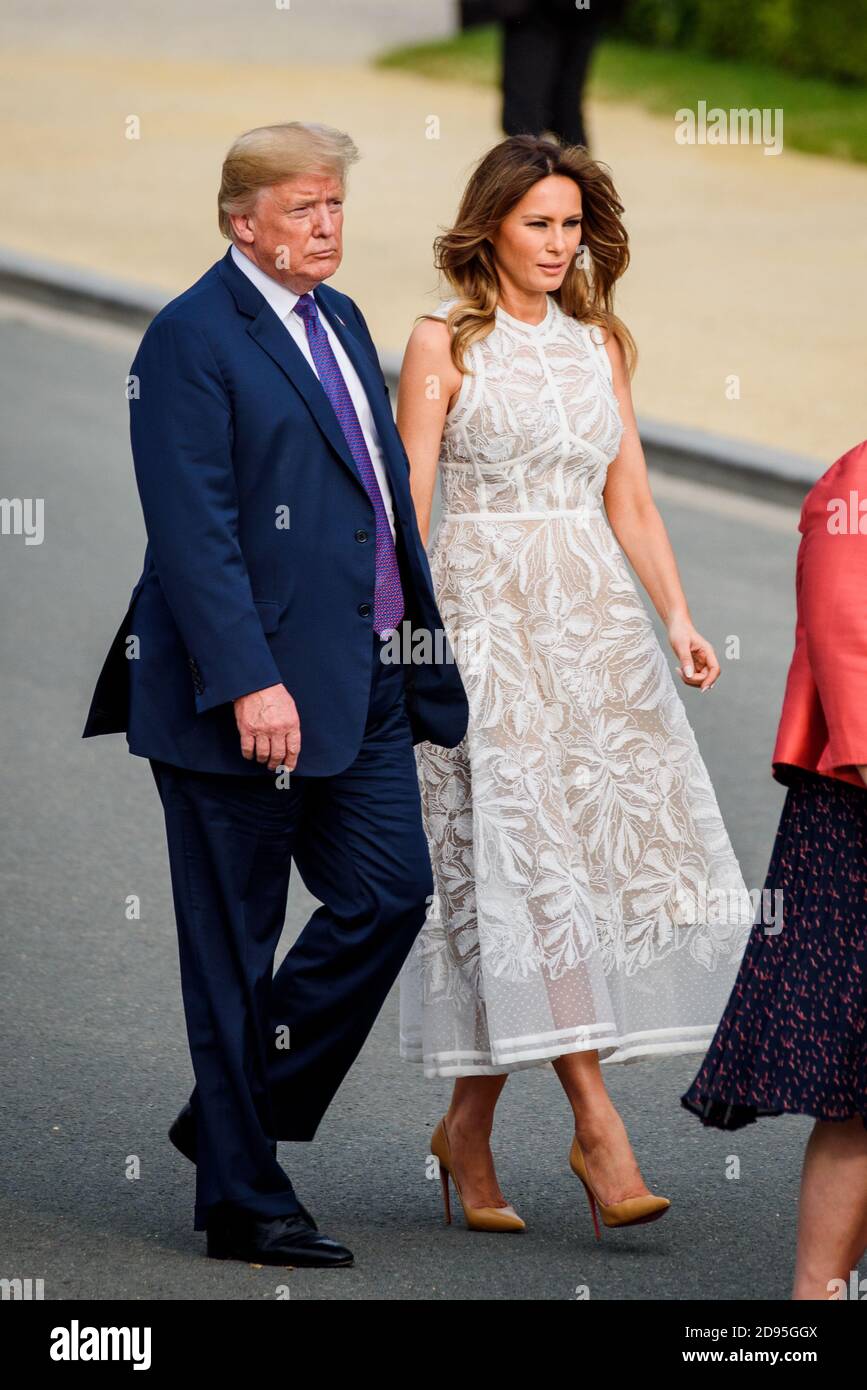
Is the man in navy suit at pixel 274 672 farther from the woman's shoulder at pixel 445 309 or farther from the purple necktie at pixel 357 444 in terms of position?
the woman's shoulder at pixel 445 309

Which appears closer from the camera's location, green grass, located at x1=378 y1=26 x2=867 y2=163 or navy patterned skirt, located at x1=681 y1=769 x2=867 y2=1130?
navy patterned skirt, located at x1=681 y1=769 x2=867 y2=1130

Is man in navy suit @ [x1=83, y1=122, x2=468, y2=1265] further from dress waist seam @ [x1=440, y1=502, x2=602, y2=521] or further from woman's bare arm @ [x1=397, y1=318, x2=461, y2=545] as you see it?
dress waist seam @ [x1=440, y1=502, x2=602, y2=521]

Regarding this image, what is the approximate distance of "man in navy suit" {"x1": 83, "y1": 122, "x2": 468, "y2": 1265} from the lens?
3803 mm

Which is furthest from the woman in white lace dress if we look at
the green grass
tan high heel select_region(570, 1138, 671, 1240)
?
the green grass

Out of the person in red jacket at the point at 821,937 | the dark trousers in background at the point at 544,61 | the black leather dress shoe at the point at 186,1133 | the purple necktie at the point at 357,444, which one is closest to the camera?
the person in red jacket at the point at 821,937

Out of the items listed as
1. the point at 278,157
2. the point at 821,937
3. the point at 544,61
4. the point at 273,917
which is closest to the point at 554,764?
the point at 273,917

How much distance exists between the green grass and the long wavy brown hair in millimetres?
13653

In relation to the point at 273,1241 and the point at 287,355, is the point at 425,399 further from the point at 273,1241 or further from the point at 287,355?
the point at 273,1241

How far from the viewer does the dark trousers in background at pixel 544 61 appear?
44.3 ft

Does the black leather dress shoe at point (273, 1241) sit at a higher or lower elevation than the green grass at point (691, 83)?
lower

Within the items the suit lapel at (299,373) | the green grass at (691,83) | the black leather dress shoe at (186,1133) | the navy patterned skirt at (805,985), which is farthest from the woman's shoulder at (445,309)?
the green grass at (691,83)

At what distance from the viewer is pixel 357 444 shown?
158 inches

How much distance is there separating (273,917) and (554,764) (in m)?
0.68

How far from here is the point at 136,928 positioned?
19.0 ft
